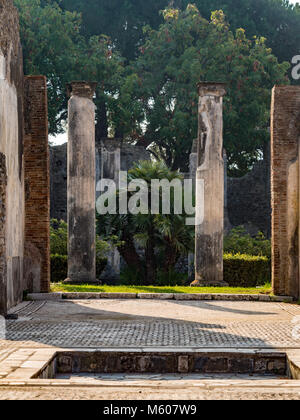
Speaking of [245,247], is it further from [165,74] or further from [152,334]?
[152,334]

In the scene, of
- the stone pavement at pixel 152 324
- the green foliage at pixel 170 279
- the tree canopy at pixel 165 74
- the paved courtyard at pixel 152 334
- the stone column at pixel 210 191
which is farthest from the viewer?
the tree canopy at pixel 165 74

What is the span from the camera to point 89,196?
40.0ft

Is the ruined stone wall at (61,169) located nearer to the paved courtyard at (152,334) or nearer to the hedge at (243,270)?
the hedge at (243,270)

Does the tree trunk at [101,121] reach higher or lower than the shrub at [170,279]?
higher

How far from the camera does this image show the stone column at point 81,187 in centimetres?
1208

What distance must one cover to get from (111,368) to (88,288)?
18.5ft

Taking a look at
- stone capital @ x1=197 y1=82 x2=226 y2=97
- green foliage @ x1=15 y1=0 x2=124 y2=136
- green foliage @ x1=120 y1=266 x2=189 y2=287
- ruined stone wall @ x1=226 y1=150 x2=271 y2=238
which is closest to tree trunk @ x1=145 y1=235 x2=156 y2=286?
green foliage @ x1=120 y1=266 x2=189 y2=287

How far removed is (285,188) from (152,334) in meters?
4.56

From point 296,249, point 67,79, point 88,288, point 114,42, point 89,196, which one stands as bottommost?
point 88,288

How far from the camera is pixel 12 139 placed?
28.5ft

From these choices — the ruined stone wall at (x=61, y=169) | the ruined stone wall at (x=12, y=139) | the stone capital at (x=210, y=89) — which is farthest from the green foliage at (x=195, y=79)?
the ruined stone wall at (x=12, y=139)

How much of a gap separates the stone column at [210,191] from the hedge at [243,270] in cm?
129

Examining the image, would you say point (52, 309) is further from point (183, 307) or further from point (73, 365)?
point (73, 365)

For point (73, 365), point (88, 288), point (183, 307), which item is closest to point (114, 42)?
point (88, 288)
